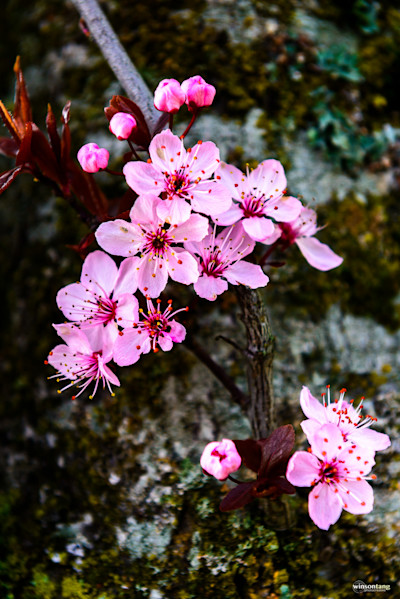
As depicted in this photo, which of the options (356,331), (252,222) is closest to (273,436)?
(252,222)

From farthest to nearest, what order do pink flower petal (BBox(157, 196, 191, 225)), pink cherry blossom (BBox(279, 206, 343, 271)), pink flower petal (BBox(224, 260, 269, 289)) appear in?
pink cherry blossom (BBox(279, 206, 343, 271)) < pink flower petal (BBox(224, 260, 269, 289)) < pink flower petal (BBox(157, 196, 191, 225))

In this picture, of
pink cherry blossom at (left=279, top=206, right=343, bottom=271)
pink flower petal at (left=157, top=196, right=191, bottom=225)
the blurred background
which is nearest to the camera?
pink flower petal at (left=157, top=196, right=191, bottom=225)

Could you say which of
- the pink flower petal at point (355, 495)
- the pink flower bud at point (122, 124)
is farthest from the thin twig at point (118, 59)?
the pink flower petal at point (355, 495)

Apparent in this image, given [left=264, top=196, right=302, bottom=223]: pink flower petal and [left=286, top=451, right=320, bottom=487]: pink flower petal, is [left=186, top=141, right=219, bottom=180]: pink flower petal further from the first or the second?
[left=286, top=451, right=320, bottom=487]: pink flower petal

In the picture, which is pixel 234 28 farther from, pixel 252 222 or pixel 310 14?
pixel 252 222

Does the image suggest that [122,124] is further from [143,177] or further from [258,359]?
[258,359]

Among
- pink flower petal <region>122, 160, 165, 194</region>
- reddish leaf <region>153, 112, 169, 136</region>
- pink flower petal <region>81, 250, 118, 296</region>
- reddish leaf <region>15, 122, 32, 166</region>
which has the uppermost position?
reddish leaf <region>15, 122, 32, 166</region>

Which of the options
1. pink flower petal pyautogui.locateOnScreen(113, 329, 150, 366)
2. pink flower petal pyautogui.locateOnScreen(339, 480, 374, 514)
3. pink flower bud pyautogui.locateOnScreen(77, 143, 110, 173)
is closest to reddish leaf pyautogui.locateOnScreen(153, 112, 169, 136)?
pink flower bud pyautogui.locateOnScreen(77, 143, 110, 173)
